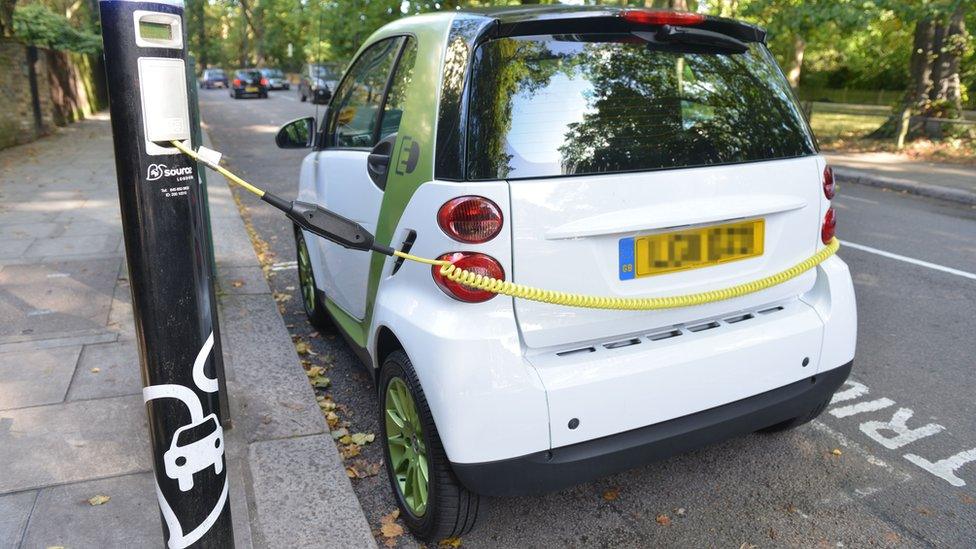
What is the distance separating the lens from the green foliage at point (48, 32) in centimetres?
1945

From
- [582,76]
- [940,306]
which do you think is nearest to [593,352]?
[582,76]

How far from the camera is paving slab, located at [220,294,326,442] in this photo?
340 cm

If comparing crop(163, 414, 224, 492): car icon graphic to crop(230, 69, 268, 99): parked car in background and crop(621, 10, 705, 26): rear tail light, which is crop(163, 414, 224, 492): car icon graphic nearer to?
crop(621, 10, 705, 26): rear tail light

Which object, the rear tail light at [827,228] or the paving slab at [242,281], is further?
the paving slab at [242,281]

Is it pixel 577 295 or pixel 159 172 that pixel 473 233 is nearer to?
pixel 577 295

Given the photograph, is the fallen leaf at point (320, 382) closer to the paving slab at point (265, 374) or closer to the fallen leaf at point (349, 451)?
the paving slab at point (265, 374)

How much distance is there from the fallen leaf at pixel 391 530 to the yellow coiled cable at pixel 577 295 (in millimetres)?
1067

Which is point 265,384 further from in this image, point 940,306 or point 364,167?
point 940,306

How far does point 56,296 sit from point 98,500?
9.65ft

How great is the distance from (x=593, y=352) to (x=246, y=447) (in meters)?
1.68

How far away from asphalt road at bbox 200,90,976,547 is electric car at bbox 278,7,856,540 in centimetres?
39

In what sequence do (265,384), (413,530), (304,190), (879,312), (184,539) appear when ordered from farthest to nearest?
(879,312), (304,190), (265,384), (413,530), (184,539)

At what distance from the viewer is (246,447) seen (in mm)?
3203

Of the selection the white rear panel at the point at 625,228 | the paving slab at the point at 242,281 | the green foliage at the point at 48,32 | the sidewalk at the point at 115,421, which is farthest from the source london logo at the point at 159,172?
the green foliage at the point at 48,32
